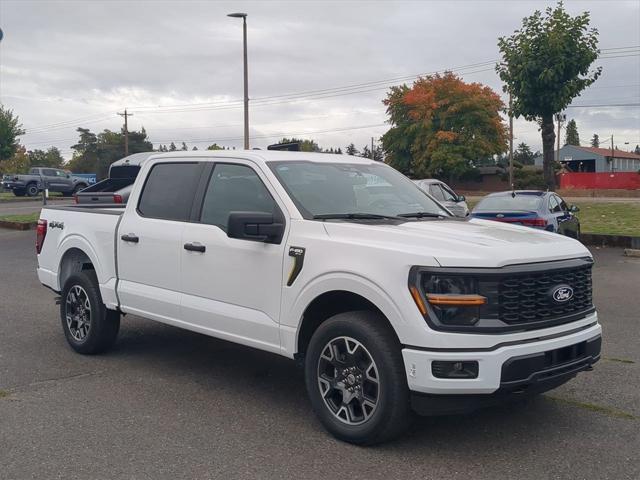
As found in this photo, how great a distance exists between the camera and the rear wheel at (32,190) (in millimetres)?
41031

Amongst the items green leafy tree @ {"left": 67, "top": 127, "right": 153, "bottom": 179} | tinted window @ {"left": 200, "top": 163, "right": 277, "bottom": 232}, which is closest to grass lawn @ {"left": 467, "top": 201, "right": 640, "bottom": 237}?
tinted window @ {"left": 200, "top": 163, "right": 277, "bottom": 232}

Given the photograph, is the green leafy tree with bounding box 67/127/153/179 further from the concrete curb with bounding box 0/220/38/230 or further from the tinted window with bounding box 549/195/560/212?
the tinted window with bounding box 549/195/560/212

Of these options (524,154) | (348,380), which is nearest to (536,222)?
(348,380)

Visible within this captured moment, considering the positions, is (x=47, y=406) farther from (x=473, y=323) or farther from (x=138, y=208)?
(x=473, y=323)

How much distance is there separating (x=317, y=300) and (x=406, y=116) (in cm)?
5828

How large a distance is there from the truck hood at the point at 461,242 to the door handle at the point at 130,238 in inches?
82.3

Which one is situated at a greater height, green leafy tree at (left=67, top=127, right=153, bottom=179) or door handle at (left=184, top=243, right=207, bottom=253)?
green leafy tree at (left=67, top=127, right=153, bottom=179)

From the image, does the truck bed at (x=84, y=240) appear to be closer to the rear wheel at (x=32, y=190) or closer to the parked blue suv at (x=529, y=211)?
the parked blue suv at (x=529, y=211)

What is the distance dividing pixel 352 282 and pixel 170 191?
7.61 ft

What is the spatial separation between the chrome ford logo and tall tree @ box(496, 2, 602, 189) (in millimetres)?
16619

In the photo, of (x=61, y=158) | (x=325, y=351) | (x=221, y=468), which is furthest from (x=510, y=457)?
(x=61, y=158)

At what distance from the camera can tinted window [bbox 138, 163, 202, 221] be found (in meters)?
5.97

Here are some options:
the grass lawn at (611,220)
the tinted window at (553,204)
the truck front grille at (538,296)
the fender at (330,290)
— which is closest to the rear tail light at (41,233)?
the fender at (330,290)

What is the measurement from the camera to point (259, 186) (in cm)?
546
